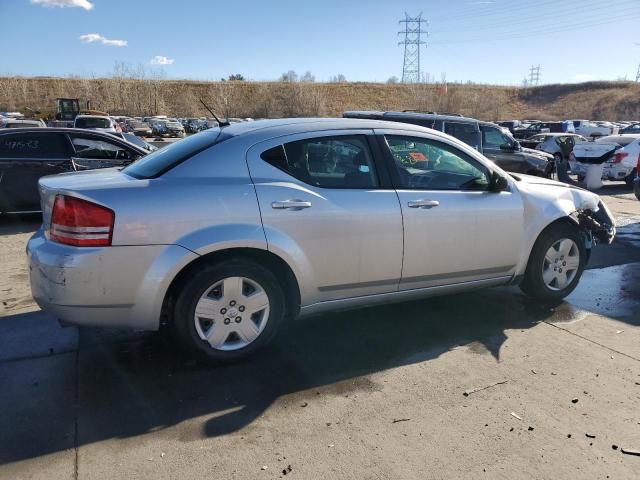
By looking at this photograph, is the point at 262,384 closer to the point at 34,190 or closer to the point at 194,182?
the point at 194,182

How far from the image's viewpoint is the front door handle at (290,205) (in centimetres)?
359

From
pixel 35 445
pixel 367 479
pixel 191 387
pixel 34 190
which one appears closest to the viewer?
pixel 367 479

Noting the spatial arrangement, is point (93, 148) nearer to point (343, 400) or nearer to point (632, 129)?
point (343, 400)

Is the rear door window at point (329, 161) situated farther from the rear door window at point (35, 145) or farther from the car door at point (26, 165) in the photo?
the rear door window at point (35, 145)

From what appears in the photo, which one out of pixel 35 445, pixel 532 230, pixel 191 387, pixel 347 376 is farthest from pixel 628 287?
pixel 35 445

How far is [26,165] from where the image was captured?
823 centimetres

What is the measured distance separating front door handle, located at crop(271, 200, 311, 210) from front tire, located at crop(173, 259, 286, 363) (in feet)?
1.39

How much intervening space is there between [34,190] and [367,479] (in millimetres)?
7675

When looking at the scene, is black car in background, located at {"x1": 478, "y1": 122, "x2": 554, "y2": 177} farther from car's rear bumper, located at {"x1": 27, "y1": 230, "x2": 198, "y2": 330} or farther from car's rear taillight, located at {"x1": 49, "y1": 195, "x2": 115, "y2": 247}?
car's rear taillight, located at {"x1": 49, "y1": 195, "x2": 115, "y2": 247}


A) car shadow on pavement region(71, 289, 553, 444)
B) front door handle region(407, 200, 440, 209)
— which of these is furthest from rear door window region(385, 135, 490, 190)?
car shadow on pavement region(71, 289, 553, 444)

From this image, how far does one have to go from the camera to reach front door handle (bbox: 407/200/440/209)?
4035 mm

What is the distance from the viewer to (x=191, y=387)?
3373 millimetres

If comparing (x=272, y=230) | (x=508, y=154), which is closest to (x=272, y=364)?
(x=272, y=230)

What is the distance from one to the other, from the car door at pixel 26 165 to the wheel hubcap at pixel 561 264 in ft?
23.6
